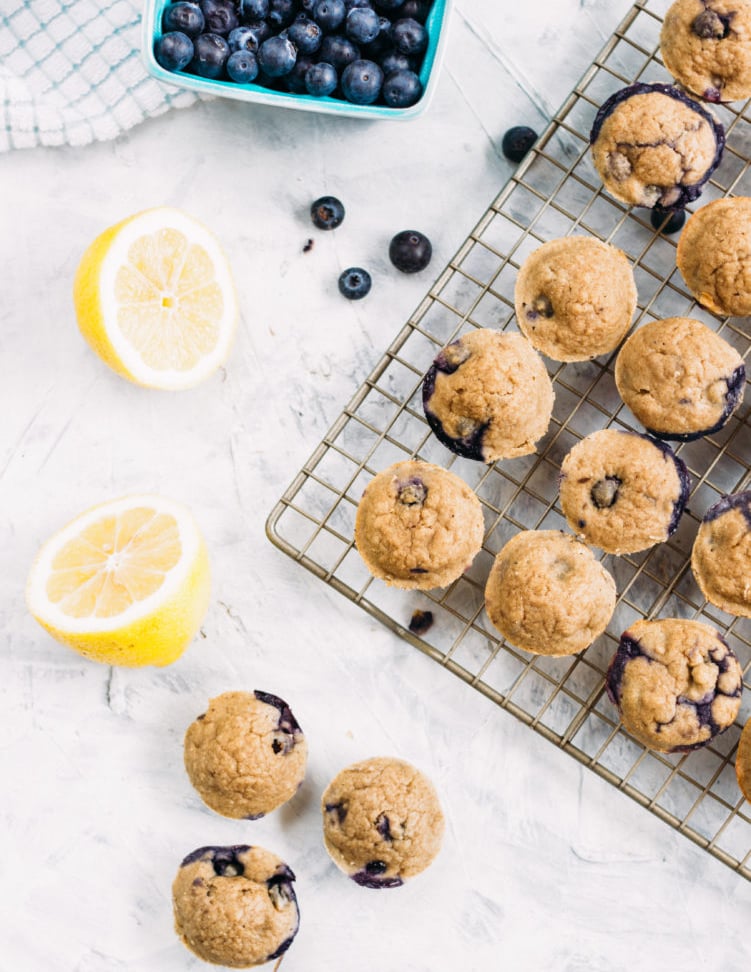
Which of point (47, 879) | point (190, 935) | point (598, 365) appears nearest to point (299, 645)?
point (190, 935)

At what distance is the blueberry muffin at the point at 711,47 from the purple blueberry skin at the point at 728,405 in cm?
72

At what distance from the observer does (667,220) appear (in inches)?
106

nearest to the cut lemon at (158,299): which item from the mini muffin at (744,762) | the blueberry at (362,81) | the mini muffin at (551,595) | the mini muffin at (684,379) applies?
the blueberry at (362,81)

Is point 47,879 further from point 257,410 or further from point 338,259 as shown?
point 338,259

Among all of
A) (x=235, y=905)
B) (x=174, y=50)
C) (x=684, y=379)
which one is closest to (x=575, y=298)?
(x=684, y=379)

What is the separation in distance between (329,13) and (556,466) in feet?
4.32

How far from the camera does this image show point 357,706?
9.14 feet

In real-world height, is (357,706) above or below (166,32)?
below

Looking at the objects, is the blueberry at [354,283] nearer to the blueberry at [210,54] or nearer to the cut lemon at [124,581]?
the blueberry at [210,54]

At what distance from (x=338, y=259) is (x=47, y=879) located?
1.89m

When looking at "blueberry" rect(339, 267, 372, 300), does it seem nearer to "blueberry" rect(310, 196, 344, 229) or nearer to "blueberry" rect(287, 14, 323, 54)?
"blueberry" rect(310, 196, 344, 229)

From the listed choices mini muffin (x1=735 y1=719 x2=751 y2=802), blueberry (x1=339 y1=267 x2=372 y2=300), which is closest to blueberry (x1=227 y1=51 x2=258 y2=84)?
blueberry (x1=339 y1=267 x2=372 y2=300)

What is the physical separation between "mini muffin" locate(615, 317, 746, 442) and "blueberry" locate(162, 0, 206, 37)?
1.39m

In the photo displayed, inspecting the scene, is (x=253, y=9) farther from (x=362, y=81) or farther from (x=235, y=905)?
(x=235, y=905)
